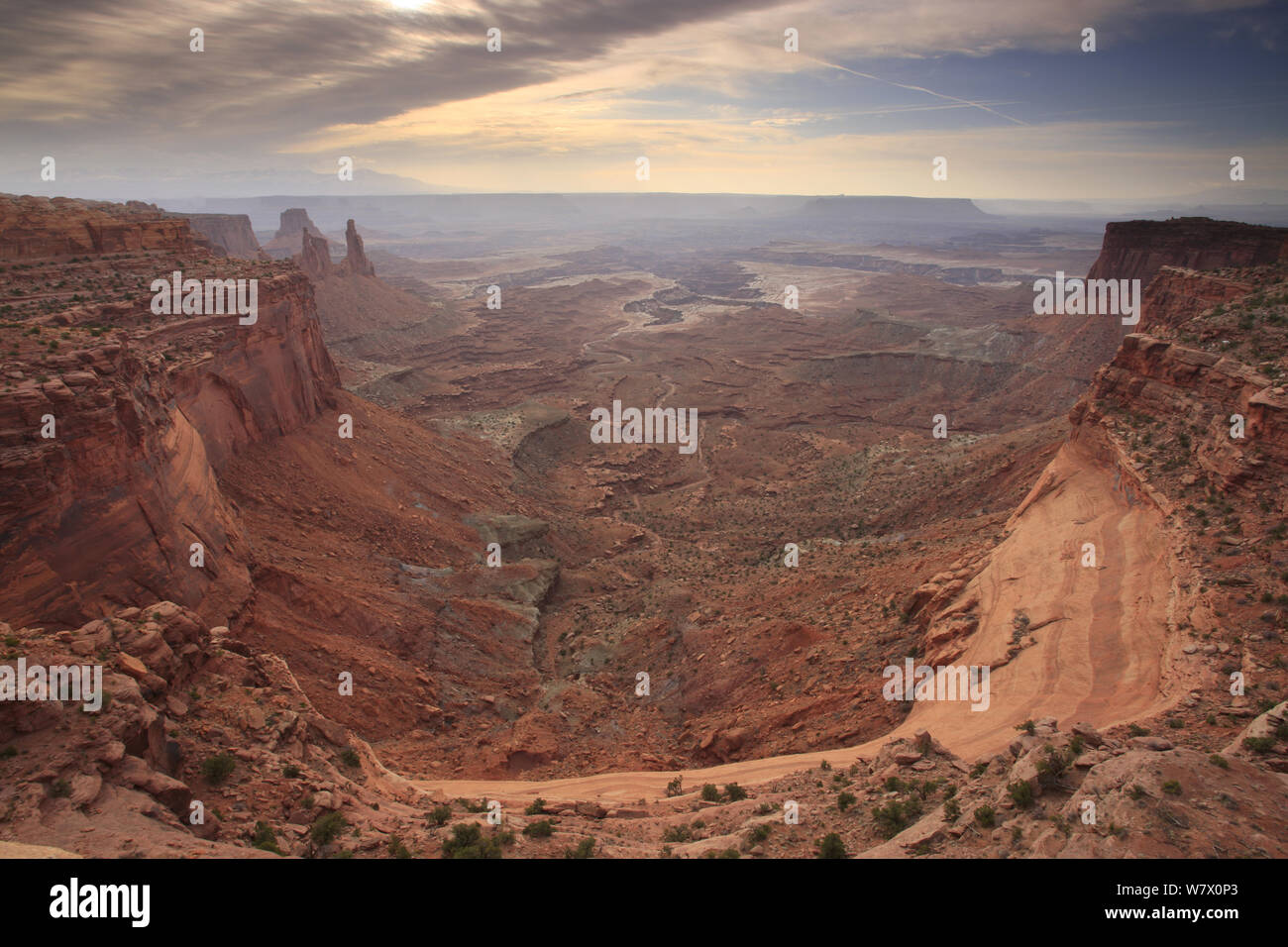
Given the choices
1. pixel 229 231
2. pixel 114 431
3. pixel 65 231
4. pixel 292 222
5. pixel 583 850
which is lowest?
pixel 583 850

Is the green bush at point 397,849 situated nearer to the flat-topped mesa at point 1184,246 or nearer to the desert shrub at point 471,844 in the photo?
the desert shrub at point 471,844

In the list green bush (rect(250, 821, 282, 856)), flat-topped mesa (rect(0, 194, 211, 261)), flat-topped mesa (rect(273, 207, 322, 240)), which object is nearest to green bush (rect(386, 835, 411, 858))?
green bush (rect(250, 821, 282, 856))

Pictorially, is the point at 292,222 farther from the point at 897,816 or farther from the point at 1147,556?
the point at 897,816

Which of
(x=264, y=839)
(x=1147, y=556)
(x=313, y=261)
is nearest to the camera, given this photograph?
(x=264, y=839)

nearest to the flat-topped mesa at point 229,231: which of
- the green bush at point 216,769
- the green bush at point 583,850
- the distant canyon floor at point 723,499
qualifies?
the distant canyon floor at point 723,499

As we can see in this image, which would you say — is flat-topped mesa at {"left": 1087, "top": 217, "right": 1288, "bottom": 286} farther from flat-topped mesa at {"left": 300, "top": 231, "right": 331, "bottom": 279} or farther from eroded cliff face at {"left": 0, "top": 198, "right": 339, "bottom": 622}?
flat-topped mesa at {"left": 300, "top": 231, "right": 331, "bottom": 279}

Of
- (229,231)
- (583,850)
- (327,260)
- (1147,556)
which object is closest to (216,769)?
(583,850)
